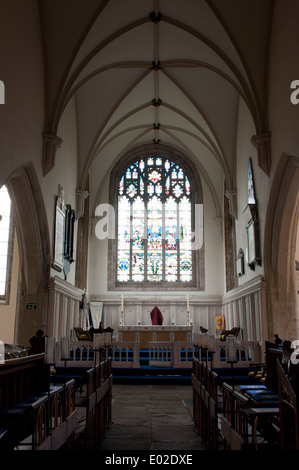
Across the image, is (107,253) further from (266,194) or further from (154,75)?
(266,194)

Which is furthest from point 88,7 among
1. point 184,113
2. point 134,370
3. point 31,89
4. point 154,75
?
point 134,370

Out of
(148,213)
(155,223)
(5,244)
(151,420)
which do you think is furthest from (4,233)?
(151,420)

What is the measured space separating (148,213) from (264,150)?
7976 millimetres

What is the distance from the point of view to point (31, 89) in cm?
948

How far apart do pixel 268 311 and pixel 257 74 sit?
554cm

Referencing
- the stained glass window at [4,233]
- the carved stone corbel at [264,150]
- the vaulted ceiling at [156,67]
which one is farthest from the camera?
the stained glass window at [4,233]

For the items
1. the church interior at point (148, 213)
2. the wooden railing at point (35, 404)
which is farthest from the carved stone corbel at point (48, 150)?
the wooden railing at point (35, 404)

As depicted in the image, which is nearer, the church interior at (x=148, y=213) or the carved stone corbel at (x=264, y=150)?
the church interior at (x=148, y=213)

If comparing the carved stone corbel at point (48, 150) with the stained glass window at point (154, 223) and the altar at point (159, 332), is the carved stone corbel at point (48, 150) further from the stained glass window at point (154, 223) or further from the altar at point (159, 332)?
the stained glass window at point (154, 223)

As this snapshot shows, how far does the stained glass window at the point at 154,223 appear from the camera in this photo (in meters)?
17.2

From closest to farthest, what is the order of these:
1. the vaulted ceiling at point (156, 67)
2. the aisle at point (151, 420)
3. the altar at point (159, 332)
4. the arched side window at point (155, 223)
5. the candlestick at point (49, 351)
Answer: the candlestick at point (49, 351)
the aisle at point (151, 420)
the vaulted ceiling at point (156, 67)
the altar at point (159, 332)
the arched side window at point (155, 223)

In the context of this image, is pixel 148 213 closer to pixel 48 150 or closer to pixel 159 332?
pixel 159 332

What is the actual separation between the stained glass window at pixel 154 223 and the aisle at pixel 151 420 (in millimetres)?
8029

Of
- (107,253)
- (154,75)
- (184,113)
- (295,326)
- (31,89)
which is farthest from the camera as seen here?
(107,253)
